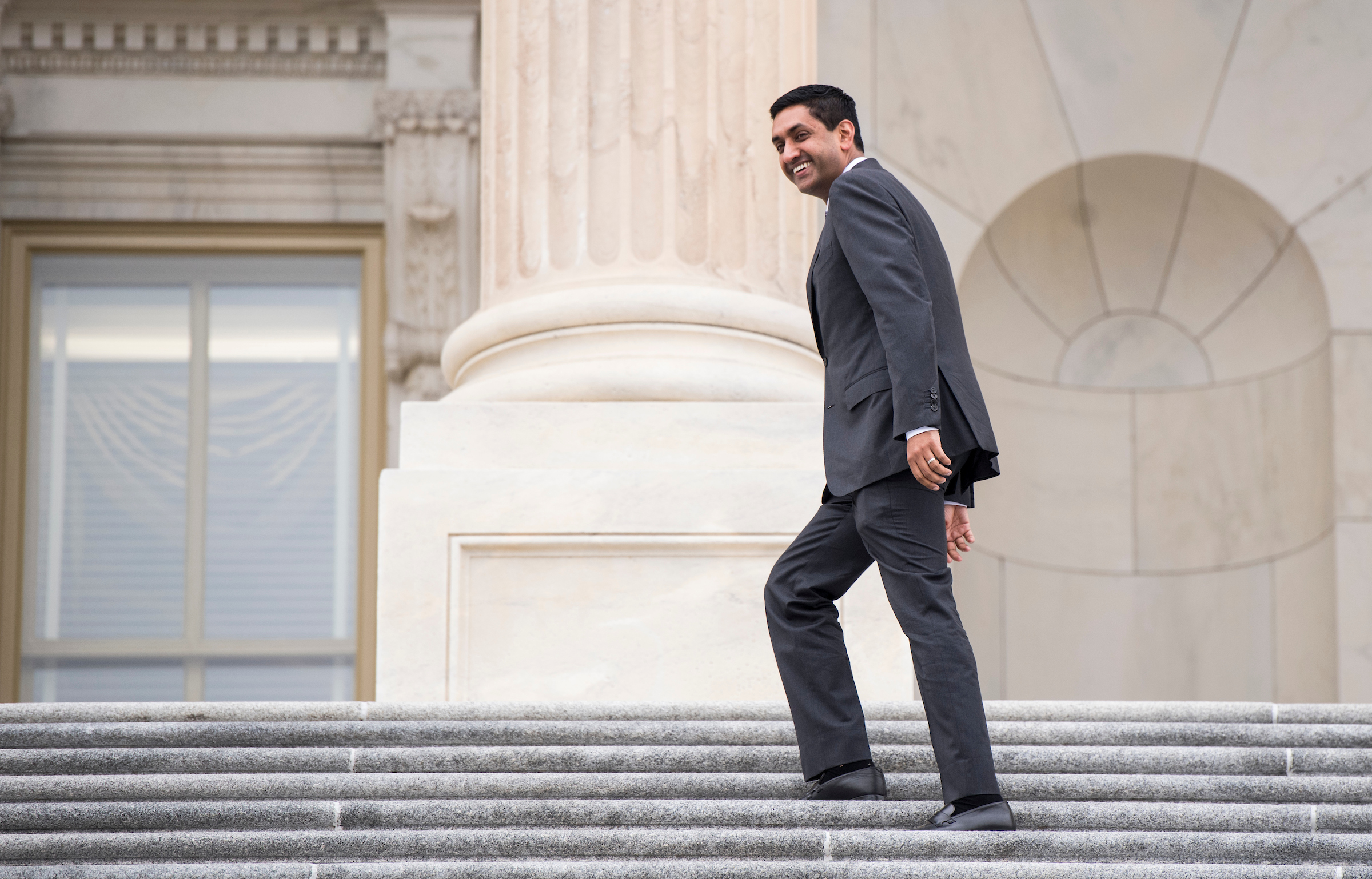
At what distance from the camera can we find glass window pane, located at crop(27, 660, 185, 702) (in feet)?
36.1

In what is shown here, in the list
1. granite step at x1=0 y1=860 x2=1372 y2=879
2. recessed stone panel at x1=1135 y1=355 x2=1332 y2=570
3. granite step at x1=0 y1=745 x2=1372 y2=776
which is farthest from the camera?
recessed stone panel at x1=1135 y1=355 x2=1332 y2=570

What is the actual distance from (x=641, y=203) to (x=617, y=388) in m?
0.82

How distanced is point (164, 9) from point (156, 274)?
1775mm

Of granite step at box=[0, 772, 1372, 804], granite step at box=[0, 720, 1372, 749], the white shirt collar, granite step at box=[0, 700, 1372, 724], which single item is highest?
the white shirt collar

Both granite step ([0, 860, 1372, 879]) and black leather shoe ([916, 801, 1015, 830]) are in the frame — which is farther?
black leather shoe ([916, 801, 1015, 830])

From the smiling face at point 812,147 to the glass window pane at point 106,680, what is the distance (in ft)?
26.4

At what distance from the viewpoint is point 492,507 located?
6.11 metres

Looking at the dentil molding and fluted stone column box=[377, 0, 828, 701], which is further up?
the dentil molding

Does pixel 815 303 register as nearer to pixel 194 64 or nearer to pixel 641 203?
pixel 641 203

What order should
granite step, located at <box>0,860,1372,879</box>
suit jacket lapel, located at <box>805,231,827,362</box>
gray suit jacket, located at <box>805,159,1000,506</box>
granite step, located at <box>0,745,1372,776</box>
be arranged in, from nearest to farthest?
1. granite step, located at <box>0,860,1372,879</box>
2. gray suit jacket, located at <box>805,159,1000,506</box>
3. suit jacket lapel, located at <box>805,231,827,362</box>
4. granite step, located at <box>0,745,1372,776</box>

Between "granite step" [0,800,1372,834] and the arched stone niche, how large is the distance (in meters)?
6.44

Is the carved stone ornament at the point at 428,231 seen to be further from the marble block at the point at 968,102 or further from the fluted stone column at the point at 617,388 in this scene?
the fluted stone column at the point at 617,388

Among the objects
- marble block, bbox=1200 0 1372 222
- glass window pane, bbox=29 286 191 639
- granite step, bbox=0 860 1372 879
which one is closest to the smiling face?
granite step, bbox=0 860 1372 879

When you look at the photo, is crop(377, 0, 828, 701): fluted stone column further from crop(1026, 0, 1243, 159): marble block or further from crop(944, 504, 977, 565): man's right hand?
crop(1026, 0, 1243, 159): marble block
